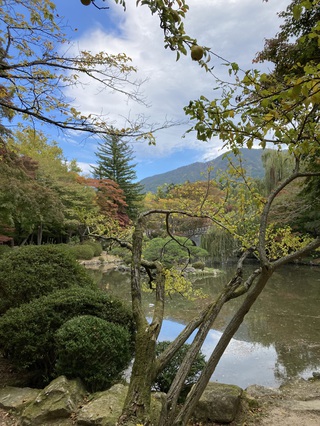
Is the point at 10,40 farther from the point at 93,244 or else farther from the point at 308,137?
the point at 93,244

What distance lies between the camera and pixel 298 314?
715 cm

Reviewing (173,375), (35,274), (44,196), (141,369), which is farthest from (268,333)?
(44,196)

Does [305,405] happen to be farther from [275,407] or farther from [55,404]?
[55,404]

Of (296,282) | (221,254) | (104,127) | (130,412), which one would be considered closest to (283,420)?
(130,412)

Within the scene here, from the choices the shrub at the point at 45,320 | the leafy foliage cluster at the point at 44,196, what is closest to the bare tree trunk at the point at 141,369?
the shrub at the point at 45,320

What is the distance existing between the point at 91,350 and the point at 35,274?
4.20 ft

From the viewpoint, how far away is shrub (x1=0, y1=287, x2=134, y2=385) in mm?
2771

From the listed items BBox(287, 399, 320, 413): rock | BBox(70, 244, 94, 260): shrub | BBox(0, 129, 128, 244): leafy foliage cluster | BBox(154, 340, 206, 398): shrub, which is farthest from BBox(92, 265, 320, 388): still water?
BBox(70, 244, 94, 260): shrub

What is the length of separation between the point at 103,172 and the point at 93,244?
27.2 feet

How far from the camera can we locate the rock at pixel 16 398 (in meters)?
2.52

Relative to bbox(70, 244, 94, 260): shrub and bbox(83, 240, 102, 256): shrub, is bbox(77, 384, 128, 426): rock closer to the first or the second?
bbox(70, 244, 94, 260): shrub

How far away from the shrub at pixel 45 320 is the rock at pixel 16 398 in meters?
0.20

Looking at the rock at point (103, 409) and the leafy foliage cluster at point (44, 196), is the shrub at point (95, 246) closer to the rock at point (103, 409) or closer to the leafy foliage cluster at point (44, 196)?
the leafy foliage cluster at point (44, 196)

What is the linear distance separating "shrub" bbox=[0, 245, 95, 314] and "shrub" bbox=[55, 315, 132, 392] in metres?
0.85
